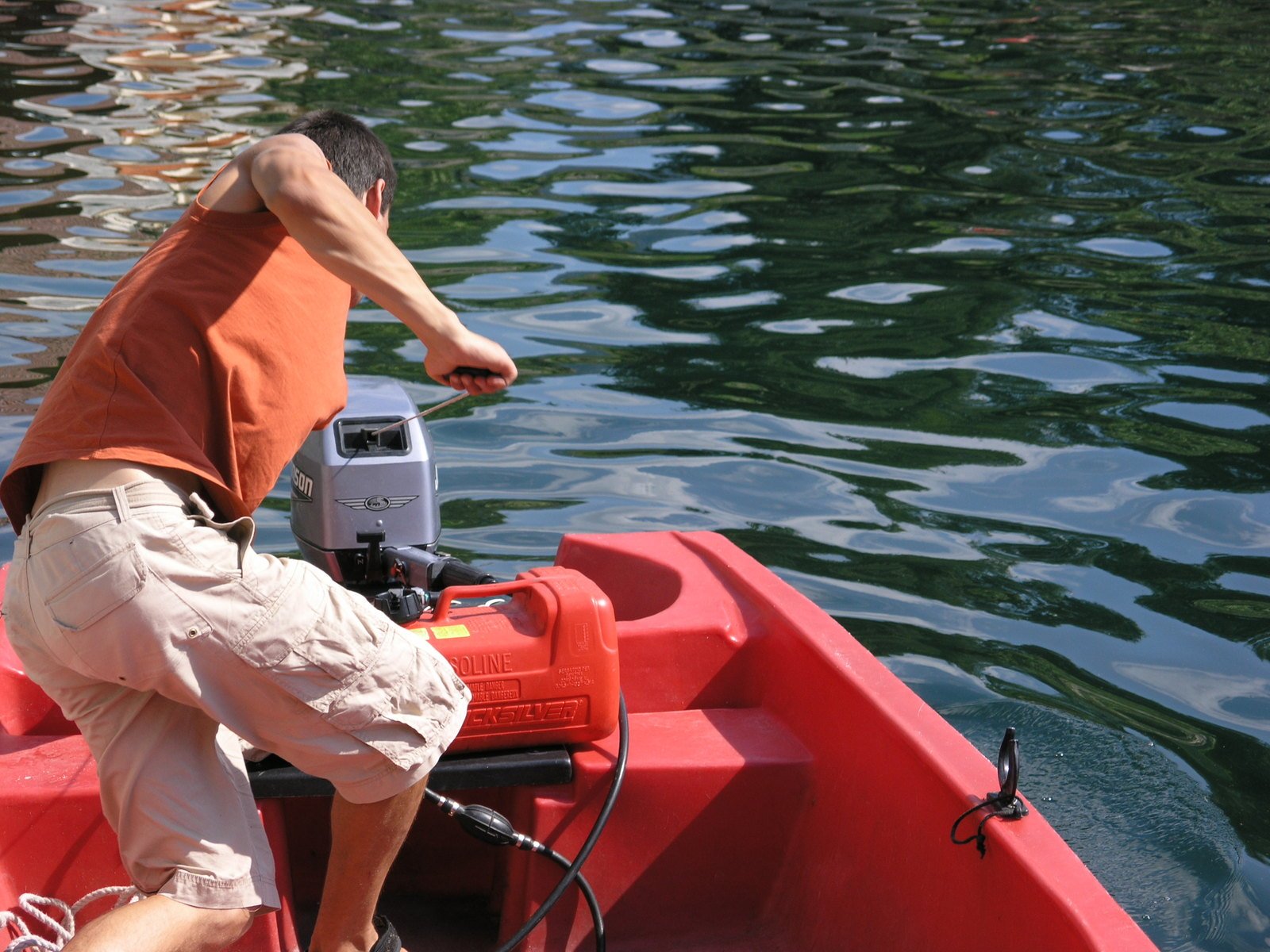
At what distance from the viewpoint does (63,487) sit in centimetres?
204

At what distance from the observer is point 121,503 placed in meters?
1.99

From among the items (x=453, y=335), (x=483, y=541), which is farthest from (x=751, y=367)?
(x=453, y=335)

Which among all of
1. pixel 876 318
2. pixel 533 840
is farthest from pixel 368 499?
pixel 876 318

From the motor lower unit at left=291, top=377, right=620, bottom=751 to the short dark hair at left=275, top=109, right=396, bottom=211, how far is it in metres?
0.85

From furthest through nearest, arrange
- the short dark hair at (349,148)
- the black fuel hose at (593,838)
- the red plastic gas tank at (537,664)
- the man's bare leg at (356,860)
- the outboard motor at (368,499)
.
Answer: the outboard motor at (368,499)
the red plastic gas tank at (537,664)
the black fuel hose at (593,838)
the short dark hair at (349,148)
the man's bare leg at (356,860)

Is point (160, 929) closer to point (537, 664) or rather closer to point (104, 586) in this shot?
point (104, 586)

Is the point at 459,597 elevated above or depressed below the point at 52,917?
above

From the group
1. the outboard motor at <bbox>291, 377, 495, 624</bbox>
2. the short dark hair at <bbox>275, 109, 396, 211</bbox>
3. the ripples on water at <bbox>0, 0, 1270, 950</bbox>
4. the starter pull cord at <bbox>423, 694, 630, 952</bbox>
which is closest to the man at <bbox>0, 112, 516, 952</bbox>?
the short dark hair at <bbox>275, 109, 396, 211</bbox>

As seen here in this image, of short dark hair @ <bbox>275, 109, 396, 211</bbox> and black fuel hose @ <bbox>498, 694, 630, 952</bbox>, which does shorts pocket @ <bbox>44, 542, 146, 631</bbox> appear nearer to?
short dark hair @ <bbox>275, 109, 396, 211</bbox>

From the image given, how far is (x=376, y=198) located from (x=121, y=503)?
2.57ft

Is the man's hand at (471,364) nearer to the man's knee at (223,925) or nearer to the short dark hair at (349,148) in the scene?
the short dark hair at (349,148)

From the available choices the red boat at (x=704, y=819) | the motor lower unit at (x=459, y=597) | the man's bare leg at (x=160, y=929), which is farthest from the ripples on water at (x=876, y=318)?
the man's bare leg at (x=160, y=929)

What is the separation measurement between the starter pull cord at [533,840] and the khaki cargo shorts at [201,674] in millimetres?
396

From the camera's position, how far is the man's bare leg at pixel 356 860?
89.2 inches
